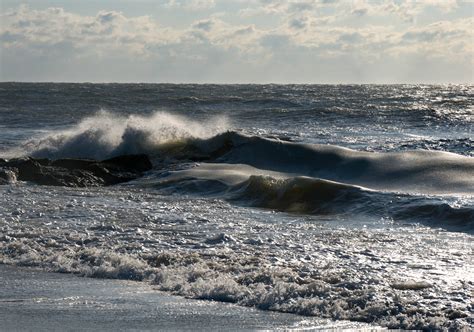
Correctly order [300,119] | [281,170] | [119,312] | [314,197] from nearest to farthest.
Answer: [119,312] < [314,197] < [281,170] < [300,119]

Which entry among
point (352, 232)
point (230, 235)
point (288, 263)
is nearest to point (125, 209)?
point (230, 235)

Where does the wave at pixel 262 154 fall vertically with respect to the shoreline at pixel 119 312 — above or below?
above

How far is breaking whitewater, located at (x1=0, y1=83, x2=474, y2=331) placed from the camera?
691 centimetres

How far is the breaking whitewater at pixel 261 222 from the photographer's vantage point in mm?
6914

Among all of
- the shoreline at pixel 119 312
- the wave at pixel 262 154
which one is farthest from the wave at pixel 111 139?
the shoreline at pixel 119 312

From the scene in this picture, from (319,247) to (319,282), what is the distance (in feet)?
5.96

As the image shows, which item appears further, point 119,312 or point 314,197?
point 314,197

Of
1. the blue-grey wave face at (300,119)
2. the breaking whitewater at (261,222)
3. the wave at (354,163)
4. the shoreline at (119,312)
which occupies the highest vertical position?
the blue-grey wave face at (300,119)

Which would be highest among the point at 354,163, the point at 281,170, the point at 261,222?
the point at 354,163

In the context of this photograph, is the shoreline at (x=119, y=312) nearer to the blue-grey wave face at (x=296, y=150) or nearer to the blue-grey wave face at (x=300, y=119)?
the blue-grey wave face at (x=296, y=150)

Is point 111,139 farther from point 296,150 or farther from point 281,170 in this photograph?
point 281,170

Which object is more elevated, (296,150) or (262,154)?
(296,150)

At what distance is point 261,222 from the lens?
10.9 m

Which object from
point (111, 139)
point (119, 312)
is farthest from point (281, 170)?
point (119, 312)
